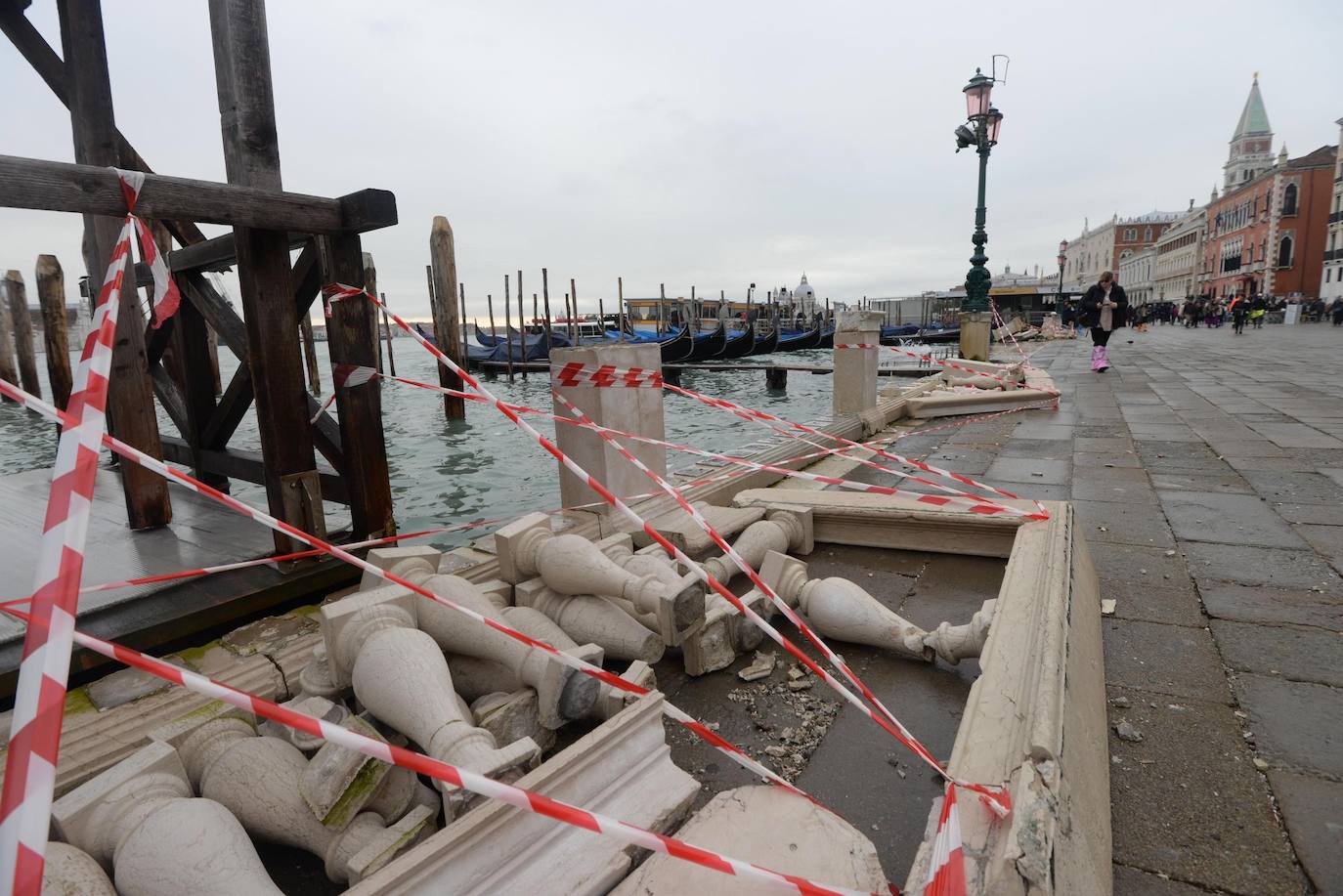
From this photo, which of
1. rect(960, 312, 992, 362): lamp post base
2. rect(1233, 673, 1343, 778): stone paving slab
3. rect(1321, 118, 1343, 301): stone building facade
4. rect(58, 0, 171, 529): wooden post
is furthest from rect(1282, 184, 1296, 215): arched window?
rect(58, 0, 171, 529): wooden post

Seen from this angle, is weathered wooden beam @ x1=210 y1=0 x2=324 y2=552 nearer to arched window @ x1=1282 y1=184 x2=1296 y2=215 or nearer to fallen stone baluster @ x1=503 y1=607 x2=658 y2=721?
fallen stone baluster @ x1=503 y1=607 x2=658 y2=721

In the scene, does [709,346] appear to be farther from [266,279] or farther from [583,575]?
[583,575]

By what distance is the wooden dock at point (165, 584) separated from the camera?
87.2 inches

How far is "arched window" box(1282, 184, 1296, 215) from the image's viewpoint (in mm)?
44781

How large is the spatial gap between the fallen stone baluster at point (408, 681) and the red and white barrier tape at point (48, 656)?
0.68 m

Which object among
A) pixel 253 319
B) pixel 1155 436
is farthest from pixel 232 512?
pixel 1155 436

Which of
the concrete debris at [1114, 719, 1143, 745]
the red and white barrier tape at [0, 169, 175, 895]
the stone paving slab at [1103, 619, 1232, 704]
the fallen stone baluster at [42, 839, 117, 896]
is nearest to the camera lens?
the red and white barrier tape at [0, 169, 175, 895]

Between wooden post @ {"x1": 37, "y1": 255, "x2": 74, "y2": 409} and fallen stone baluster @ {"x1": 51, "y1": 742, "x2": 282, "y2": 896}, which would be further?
wooden post @ {"x1": 37, "y1": 255, "x2": 74, "y2": 409}

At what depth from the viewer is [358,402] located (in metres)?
2.94

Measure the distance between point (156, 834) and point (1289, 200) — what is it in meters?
63.2

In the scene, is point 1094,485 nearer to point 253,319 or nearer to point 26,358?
point 253,319

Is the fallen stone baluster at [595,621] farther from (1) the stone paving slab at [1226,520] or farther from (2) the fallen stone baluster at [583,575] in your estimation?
(1) the stone paving slab at [1226,520]

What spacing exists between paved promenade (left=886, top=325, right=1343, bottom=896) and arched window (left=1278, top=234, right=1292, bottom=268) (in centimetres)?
5482

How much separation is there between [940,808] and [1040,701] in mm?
350
